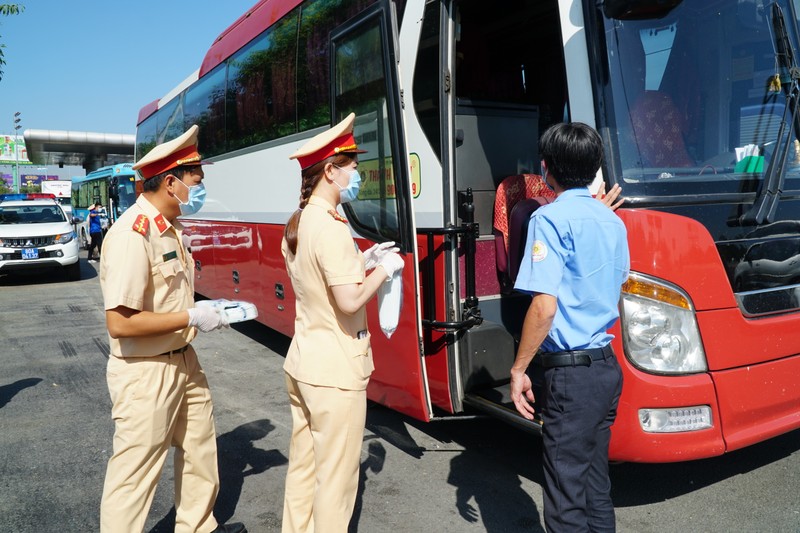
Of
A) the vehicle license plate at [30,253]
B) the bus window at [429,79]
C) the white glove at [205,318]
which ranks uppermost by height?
the bus window at [429,79]

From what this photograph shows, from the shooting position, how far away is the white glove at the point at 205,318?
2.89 meters

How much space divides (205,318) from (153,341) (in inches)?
9.2

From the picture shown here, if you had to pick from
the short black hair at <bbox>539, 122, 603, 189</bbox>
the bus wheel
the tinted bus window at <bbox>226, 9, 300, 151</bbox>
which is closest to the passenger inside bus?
the short black hair at <bbox>539, 122, 603, 189</bbox>

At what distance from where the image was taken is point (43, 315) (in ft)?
34.5

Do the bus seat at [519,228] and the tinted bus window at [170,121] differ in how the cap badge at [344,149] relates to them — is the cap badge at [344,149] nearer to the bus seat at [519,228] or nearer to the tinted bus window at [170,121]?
the bus seat at [519,228]

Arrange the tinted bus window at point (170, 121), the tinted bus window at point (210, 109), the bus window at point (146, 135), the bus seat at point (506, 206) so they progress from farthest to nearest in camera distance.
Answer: the bus window at point (146, 135), the tinted bus window at point (170, 121), the tinted bus window at point (210, 109), the bus seat at point (506, 206)

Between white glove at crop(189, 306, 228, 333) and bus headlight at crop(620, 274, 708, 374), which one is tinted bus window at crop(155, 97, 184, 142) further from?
bus headlight at crop(620, 274, 708, 374)

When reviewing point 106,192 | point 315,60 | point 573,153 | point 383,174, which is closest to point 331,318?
point 573,153

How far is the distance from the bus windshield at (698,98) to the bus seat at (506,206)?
1.20 m

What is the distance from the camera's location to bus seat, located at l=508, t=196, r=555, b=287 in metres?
4.10

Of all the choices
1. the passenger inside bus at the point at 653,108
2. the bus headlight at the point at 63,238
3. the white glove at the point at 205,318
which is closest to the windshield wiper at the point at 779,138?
the passenger inside bus at the point at 653,108

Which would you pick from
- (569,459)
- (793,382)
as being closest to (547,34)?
(793,382)

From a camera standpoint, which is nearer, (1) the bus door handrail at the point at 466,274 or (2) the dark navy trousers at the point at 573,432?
(2) the dark navy trousers at the point at 573,432

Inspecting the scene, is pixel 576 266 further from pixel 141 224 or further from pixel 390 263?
pixel 141 224
